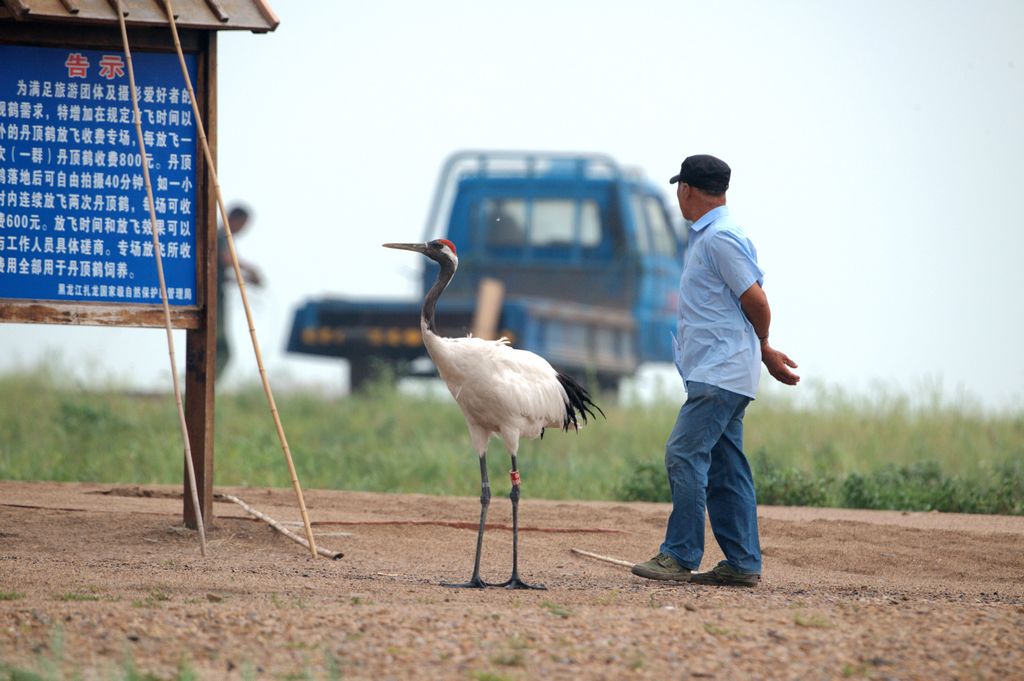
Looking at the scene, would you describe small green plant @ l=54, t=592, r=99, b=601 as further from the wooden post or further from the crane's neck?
the wooden post

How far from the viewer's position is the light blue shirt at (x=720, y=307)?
678 centimetres

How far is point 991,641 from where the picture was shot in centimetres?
525

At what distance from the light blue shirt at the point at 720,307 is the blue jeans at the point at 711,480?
0.09m

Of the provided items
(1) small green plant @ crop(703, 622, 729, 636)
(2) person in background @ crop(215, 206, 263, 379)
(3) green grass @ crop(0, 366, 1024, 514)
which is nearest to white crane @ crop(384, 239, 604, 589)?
(1) small green plant @ crop(703, 622, 729, 636)

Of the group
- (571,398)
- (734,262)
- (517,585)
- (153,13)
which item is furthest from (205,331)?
(734,262)

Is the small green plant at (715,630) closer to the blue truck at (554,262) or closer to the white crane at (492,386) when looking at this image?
the white crane at (492,386)

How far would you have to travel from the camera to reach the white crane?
7297mm

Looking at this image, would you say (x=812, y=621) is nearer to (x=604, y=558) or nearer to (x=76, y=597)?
(x=604, y=558)

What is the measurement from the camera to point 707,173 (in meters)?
7.00

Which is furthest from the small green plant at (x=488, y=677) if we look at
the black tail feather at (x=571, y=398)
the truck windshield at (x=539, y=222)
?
the truck windshield at (x=539, y=222)

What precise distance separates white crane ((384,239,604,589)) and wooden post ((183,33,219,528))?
1.40m

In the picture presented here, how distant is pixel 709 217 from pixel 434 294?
1.43m

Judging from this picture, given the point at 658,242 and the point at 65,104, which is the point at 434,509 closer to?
the point at 65,104

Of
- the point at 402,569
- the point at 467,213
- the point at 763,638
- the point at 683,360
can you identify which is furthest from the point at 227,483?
the point at 467,213
